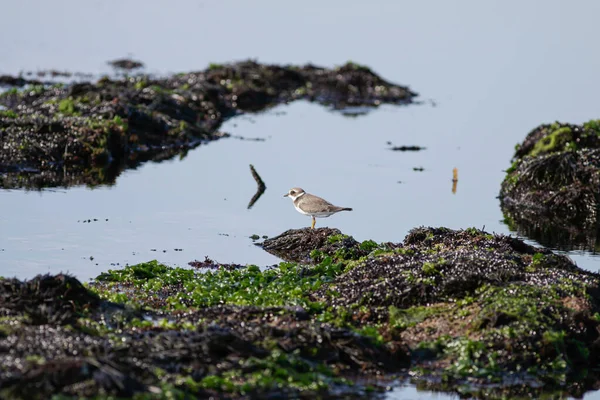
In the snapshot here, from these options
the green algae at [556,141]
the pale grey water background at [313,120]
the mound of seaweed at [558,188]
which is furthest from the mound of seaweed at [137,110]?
the green algae at [556,141]

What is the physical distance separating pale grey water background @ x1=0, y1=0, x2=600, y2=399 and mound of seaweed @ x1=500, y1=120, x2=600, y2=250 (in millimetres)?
487

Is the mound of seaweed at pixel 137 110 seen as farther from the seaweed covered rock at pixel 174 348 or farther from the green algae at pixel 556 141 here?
the seaweed covered rock at pixel 174 348

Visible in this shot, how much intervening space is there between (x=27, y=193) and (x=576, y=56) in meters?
21.5

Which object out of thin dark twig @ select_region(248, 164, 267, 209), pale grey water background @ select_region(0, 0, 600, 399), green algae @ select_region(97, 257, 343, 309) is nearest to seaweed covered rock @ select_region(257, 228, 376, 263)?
pale grey water background @ select_region(0, 0, 600, 399)

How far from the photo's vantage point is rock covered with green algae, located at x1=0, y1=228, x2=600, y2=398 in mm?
8156

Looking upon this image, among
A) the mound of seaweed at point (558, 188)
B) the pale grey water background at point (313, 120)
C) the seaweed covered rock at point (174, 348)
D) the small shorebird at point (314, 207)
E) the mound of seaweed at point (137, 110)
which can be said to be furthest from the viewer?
the mound of seaweed at point (137, 110)

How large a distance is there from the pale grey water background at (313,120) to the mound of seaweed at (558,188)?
487 millimetres

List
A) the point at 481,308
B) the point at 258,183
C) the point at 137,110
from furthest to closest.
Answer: the point at 137,110 → the point at 258,183 → the point at 481,308

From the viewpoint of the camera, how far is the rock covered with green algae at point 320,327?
8.16 meters

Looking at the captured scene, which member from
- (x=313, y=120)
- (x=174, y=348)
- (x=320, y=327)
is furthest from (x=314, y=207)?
(x=313, y=120)

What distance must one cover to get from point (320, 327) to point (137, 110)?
1294cm

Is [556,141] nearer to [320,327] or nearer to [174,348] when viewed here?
[320,327]

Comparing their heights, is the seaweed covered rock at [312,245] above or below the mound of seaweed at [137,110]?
below

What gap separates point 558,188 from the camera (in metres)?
17.8
